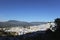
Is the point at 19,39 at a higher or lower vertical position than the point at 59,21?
lower

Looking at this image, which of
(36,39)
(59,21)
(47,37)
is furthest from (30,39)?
(59,21)

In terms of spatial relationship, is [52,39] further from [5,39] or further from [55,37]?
[5,39]

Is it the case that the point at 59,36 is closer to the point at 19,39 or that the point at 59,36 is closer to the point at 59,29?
the point at 59,29

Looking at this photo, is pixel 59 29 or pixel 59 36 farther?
pixel 59 29

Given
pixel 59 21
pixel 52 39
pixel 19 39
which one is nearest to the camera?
pixel 52 39

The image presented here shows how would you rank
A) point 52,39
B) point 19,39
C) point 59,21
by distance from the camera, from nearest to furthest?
point 52,39 → point 19,39 → point 59,21

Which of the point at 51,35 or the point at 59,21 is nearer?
the point at 51,35

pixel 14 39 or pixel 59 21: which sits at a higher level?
pixel 59 21

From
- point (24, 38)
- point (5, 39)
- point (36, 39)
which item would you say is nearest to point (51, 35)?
point (36, 39)
